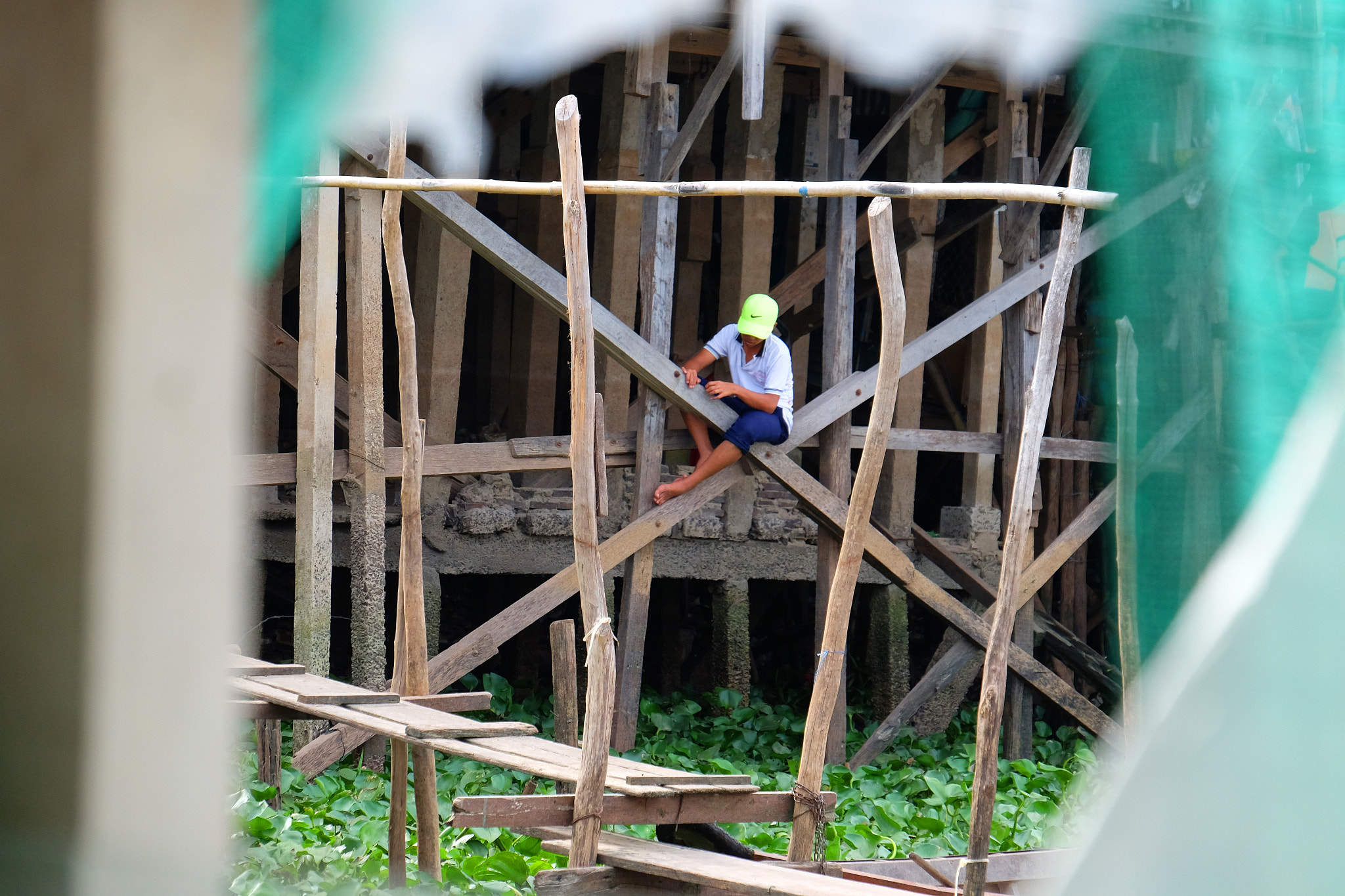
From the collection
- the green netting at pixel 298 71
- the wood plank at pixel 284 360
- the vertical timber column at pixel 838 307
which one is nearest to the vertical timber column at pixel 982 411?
the vertical timber column at pixel 838 307

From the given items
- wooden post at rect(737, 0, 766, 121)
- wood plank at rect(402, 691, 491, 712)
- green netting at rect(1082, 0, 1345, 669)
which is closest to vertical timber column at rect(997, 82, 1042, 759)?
wooden post at rect(737, 0, 766, 121)

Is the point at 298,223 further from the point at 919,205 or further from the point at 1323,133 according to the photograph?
the point at 1323,133

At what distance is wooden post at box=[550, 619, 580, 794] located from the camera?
4.74m

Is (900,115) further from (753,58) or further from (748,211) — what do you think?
(753,58)

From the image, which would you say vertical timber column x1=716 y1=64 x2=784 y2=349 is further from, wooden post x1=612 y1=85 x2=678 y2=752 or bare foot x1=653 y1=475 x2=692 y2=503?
bare foot x1=653 y1=475 x2=692 y2=503

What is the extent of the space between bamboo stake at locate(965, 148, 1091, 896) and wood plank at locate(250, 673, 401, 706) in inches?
72.7

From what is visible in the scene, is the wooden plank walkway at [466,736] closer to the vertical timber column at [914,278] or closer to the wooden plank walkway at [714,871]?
the wooden plank walkway at [714,871]

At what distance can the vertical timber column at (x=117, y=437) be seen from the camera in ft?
4.56

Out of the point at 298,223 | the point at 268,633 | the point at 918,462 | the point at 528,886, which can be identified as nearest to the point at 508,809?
the point at 528,886

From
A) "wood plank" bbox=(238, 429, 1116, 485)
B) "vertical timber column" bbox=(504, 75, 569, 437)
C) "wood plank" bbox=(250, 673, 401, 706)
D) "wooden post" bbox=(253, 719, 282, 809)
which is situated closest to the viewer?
"wood plank" bbox=(250, 673, 401, 706)

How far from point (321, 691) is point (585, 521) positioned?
1.21 meters

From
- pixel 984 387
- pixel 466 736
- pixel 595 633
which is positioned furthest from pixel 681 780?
pixel 984 387

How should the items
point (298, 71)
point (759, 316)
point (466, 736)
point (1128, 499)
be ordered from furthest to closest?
point (759, 316), point (466, 736), point (1128, 499), point (298, 71)

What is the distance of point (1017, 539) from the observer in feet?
13.3
